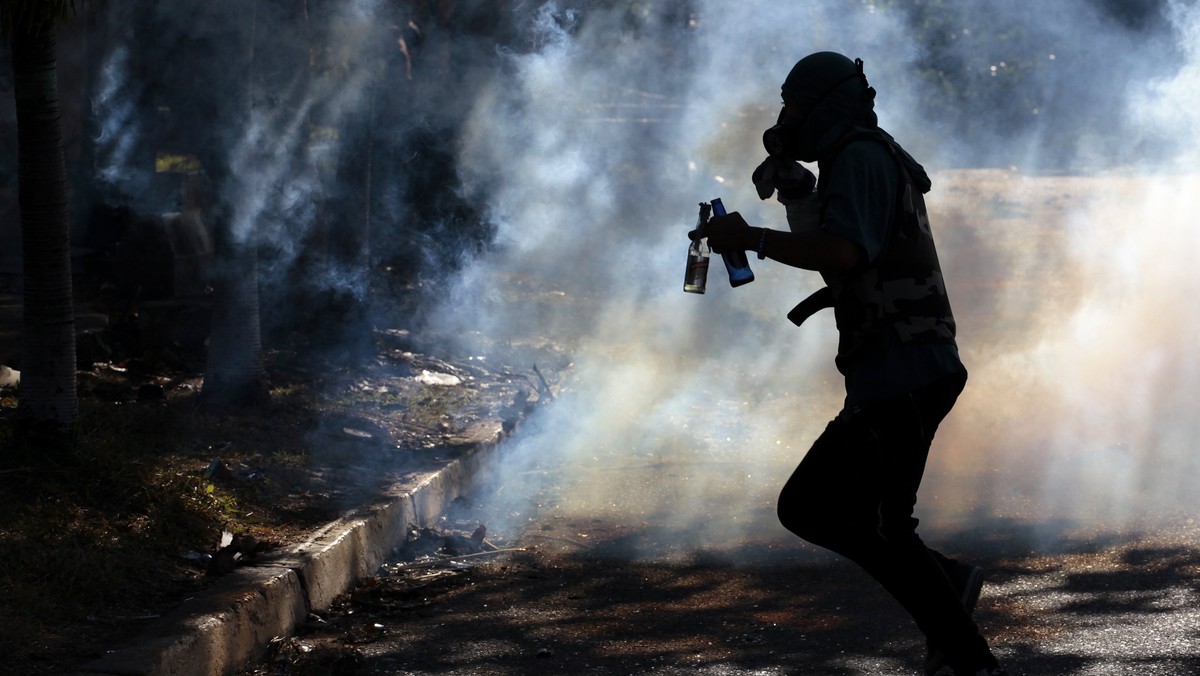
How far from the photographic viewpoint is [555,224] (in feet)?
48.1

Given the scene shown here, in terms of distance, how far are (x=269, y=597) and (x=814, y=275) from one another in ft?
27.9

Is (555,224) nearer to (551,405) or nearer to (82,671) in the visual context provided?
(551,405)

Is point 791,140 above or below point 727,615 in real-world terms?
above

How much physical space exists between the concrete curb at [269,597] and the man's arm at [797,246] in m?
1.86

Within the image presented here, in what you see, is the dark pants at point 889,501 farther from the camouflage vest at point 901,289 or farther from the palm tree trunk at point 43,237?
the palm tree trunk at point 43,237

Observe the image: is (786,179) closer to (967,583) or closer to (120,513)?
(967,583)

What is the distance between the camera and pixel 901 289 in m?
3.32

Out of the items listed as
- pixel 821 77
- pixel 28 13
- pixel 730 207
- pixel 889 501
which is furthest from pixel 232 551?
pixel 730 207

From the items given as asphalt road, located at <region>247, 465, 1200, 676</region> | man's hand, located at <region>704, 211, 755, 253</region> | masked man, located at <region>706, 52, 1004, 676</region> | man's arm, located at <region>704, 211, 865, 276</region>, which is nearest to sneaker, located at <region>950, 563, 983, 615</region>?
masked man, located at <region>706, 52, 1004, 676</region>

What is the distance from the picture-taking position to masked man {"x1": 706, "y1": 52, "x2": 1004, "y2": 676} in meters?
3.28

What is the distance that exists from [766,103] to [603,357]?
358 inches

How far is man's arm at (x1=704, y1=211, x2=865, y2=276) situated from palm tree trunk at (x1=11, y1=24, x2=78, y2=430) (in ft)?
9.61

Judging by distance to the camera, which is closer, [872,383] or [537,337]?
[872,383]

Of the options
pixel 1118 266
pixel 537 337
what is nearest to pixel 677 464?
pixel 537 337
